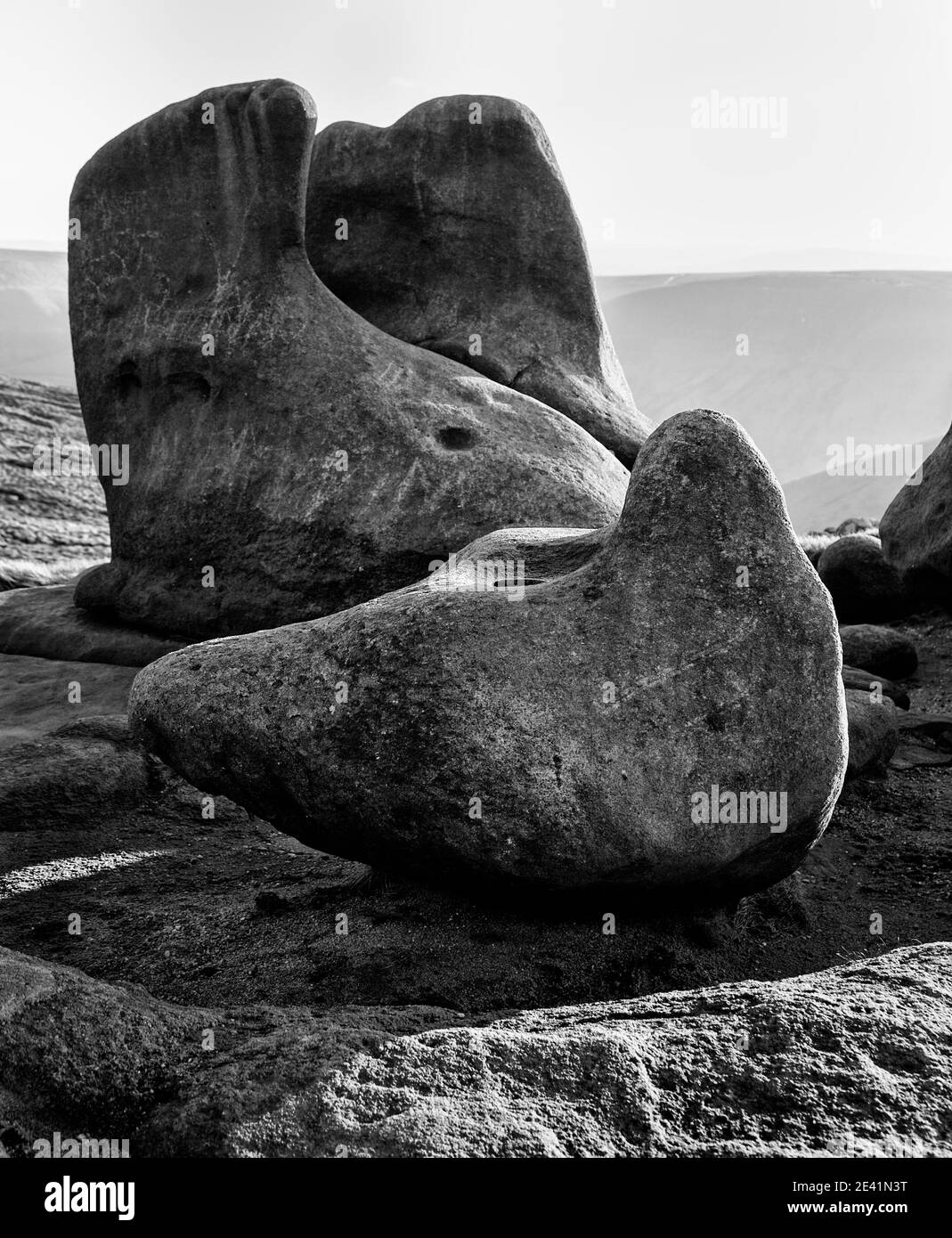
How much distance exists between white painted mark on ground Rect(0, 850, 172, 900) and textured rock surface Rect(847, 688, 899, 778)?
124 inches

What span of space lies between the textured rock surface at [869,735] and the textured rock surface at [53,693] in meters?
3.98

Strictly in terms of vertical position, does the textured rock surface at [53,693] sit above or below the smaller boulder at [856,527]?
below

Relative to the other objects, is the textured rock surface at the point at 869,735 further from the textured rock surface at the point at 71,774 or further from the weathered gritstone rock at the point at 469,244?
the textured rock surface at the point at 71,774

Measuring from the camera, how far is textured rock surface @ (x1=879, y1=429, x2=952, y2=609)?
8.23m

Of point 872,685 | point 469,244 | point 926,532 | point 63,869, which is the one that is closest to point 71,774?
point 63,869

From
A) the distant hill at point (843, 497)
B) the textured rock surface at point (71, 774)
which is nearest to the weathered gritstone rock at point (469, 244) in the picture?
the textured rock surface at point (71, 774)

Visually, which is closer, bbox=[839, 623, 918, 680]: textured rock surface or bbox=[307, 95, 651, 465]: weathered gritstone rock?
bbox=[839, 623, 918, 680]: textured rock surface

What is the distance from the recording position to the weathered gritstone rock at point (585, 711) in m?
3.42

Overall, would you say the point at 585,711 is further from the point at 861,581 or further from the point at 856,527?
the point at 856,527

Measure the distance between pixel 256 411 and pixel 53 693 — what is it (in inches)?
85.0

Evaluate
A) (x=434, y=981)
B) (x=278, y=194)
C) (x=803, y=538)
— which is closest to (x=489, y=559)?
(x=434, y=981)

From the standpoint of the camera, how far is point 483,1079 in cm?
242

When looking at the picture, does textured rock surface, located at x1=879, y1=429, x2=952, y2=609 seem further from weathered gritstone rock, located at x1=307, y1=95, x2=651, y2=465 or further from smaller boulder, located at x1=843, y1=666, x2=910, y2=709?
weathered gritstone rock, located at x1=307, y1=95, x2=651, y2=465

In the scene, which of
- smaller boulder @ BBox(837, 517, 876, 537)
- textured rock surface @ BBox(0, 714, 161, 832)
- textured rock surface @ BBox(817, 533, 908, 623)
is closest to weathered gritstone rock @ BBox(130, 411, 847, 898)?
textured rock surface @ BBox(0, 714, 161, 832)
